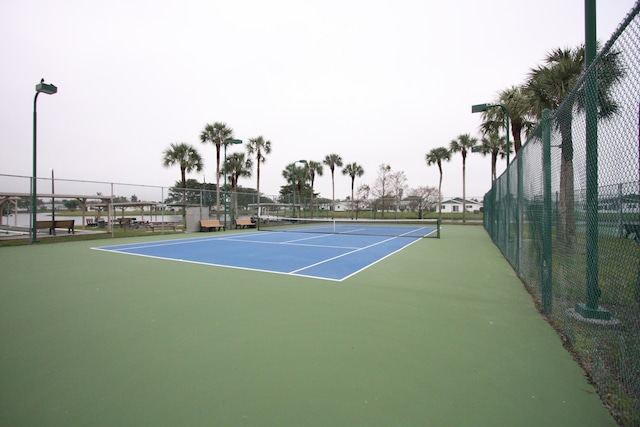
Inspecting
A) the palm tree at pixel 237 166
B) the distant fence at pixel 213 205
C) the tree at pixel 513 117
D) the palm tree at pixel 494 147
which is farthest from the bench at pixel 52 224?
the palm tree at pixel 494 147

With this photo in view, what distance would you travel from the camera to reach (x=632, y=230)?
2350 millimetres

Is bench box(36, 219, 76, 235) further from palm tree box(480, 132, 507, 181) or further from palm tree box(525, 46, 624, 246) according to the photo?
palm tree box(480, 132, 507, 181)

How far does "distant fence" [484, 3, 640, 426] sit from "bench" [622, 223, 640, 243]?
1cm

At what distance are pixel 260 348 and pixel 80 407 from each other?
5.05 ft

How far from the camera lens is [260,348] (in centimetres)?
340

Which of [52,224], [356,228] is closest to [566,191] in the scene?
[52,224]

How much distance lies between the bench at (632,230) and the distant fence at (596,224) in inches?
0.5

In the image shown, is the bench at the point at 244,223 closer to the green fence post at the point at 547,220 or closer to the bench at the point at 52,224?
the bench at the point at 52,224

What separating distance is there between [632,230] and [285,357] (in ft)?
10.1

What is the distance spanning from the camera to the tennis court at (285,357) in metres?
2.31

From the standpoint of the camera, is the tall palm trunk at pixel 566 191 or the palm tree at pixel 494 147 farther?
the palm tree at pixel 494 147

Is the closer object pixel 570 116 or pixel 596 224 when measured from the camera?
pixel 596 224

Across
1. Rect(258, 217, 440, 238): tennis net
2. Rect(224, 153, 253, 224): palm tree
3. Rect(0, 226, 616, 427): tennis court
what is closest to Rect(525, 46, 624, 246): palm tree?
Rect(0, 226, 616, 427): tennis court

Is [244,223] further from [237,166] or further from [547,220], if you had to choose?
[547,220]
